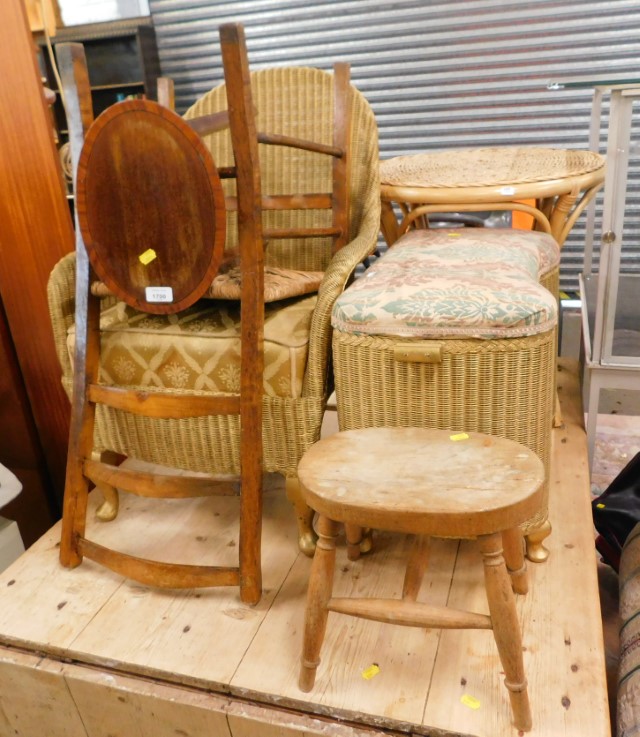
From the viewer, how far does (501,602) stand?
0.94 metres

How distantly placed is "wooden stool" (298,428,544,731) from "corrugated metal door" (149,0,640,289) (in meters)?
2.90

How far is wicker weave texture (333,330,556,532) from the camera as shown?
45.2 inches

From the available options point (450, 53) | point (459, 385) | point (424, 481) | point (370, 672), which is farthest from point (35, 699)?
point (450, 53)

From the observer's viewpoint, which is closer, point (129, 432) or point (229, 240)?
point (129, 432)

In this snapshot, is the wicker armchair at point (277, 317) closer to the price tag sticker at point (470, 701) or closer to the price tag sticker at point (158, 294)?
the price tag sticker at point (158, 294)

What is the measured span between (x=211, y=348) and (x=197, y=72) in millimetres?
3290

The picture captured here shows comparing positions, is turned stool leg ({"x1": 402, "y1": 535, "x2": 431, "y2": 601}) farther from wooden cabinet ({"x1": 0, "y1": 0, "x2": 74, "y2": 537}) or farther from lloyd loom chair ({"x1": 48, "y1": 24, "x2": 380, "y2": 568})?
wooden cabinet ({"x1": 0, "y1": 0, "x2": 74, "y2": 537})

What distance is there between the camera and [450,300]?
1164 mm

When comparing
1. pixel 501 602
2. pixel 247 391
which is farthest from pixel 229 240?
pixel 501 602

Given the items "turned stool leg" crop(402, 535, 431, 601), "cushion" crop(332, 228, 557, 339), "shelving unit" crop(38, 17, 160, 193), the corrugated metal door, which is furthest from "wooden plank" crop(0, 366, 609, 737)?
"shelving unit" crop(38, 17, 160, 193)

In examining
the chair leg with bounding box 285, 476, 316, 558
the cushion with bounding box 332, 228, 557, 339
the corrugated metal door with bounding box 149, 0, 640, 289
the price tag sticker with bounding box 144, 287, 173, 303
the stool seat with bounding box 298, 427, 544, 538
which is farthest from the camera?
the corrugated metal door with bounding box 149, 0, 640, 289

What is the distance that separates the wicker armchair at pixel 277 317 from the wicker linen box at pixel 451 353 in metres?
0.08

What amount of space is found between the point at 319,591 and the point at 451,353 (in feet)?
1.51

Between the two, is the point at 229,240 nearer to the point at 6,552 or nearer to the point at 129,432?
the point at 129,432
